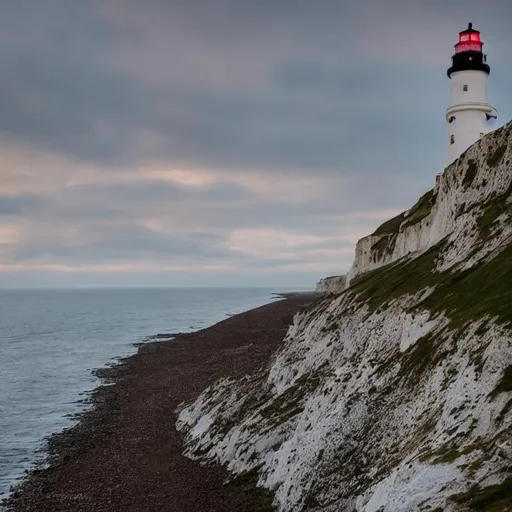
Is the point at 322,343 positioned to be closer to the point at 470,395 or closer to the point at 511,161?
the point at 511,161

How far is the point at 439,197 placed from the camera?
49.9m

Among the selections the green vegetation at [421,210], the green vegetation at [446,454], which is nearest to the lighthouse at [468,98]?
the green vegetation at [421,210]

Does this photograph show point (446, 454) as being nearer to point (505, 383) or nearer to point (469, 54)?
point (505, 383)

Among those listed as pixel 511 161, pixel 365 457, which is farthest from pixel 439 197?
pixel 365 457

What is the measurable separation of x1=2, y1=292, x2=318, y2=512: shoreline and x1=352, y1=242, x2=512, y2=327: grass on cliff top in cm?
1427

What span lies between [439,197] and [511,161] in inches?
422

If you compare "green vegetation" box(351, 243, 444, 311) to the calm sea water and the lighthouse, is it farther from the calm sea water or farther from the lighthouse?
the calm sea water

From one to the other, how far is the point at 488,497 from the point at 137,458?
108 ft

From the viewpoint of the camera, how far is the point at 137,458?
4306cm

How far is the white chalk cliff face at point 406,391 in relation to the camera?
19.0 metres

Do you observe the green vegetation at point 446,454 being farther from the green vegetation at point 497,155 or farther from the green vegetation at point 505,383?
the green vegetation at point 497,155

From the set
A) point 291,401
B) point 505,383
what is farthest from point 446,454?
point 291,401

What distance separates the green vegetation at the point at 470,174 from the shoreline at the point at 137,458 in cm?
2863

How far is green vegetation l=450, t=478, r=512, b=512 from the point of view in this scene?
1517cm
